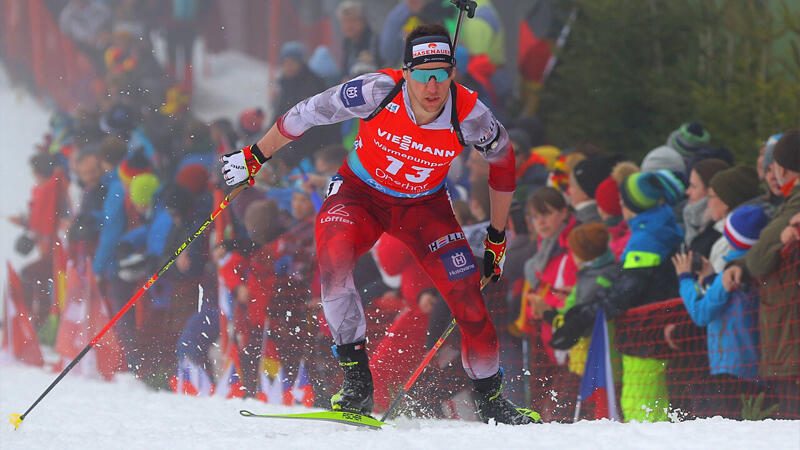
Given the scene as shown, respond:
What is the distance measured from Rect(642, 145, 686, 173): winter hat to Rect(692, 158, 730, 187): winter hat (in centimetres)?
63

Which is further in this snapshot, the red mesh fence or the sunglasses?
the red mesh fence

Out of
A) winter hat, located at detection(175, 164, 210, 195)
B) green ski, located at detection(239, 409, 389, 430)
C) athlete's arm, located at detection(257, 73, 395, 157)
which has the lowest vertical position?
winter hat, located at detection(175, 164, 210, 195)

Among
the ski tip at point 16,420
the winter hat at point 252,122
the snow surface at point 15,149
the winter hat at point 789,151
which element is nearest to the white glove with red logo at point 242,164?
the ski tip at point 16,420

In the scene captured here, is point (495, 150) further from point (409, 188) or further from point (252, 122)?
point (252, 122)

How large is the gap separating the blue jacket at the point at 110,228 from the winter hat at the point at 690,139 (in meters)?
5.04

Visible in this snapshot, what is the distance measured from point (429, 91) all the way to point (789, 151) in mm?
2060

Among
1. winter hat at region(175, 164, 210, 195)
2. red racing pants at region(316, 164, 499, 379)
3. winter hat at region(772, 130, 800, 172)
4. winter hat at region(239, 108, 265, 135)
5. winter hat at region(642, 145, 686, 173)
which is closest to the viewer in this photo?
red racing pants at region(316, 164, 499, 379)

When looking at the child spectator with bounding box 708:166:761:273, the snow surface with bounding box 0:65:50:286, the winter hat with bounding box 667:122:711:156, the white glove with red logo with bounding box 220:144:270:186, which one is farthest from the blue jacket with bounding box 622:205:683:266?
the snow surface with bounding box 0:65:50:286

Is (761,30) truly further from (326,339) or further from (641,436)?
(641,436)

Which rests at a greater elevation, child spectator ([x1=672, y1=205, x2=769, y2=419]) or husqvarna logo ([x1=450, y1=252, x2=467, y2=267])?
husqvarna logo ([x1=450, y1=252, x2=467, y2=267])

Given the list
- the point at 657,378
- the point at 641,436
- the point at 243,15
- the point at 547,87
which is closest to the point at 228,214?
the point at 547,87

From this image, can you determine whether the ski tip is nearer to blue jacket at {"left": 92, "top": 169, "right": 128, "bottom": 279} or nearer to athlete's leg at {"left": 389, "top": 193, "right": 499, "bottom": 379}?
athlete's leg at {"left": 389, "top": 193, "right": 499, "bottom": 379}

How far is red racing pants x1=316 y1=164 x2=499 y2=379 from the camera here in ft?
16.0

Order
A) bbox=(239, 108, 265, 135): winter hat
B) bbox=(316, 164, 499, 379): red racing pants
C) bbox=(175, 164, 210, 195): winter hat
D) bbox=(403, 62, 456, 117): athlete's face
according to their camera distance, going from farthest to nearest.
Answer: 1. bbox=(239, 108, 265, 135): winter hat
2. bbox=(175, 164, 210, 195): winter hat
3. bbox=(316, 164, 499, 379): red racing pants
4. bbox=(403, 62, 456, 117): athlete's face
